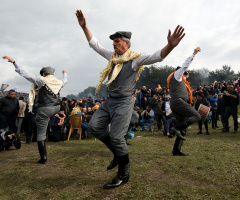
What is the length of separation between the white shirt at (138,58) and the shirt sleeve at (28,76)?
73.2 inches

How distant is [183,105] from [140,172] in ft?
6.81

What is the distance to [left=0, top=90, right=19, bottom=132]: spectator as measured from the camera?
7.55 meters

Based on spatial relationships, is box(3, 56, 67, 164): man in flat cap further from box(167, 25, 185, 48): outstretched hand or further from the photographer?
box(167, 25, 185, 48): outstretched hand

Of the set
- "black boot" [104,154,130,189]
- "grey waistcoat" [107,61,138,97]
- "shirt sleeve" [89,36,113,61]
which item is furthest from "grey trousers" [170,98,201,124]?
"black boot" [104,154,130,189]

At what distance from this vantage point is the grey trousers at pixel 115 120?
294 cm

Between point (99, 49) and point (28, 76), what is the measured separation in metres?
1.99

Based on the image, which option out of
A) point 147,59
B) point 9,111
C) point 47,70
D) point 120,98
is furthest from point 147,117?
point 147,59

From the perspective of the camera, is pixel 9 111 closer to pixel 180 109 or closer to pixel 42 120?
pixel 42 120

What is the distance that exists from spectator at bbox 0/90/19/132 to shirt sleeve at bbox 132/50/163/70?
6.63m

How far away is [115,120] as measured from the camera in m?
2.98

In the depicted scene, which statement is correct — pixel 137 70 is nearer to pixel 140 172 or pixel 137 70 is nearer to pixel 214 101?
pixel 140 172

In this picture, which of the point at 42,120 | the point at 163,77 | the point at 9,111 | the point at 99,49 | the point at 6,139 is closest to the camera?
the point at 99,49

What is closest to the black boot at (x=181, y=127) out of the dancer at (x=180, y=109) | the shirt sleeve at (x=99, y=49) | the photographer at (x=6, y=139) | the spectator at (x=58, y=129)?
the dancer at (x=180, y=109)

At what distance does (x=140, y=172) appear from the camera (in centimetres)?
354
